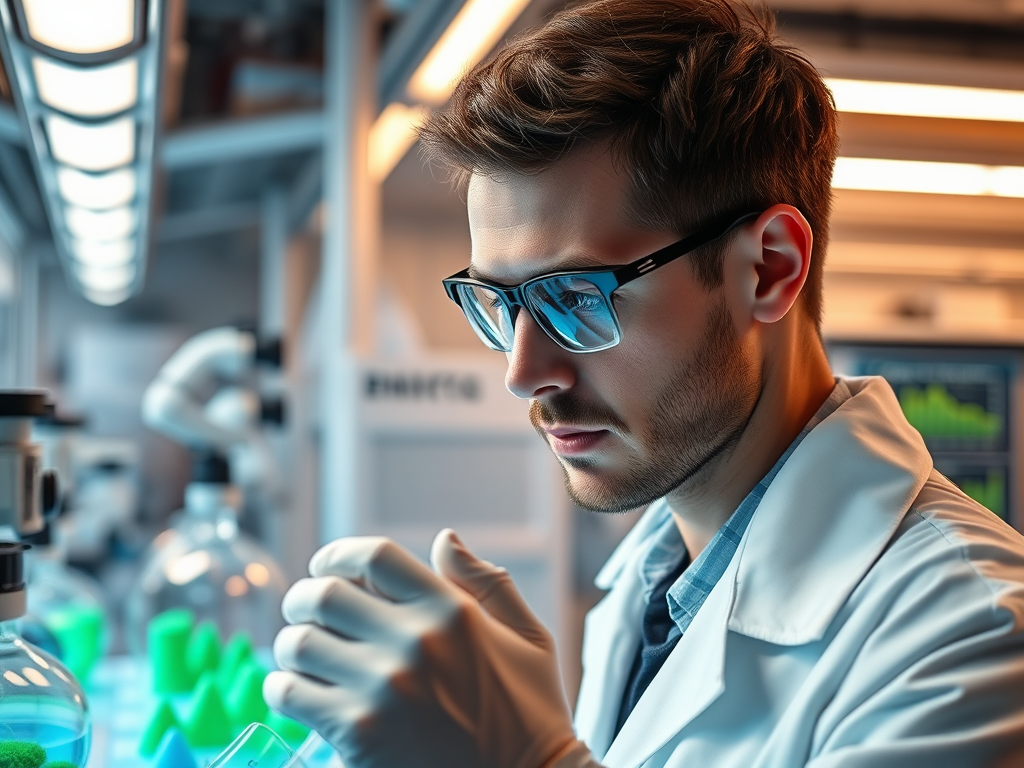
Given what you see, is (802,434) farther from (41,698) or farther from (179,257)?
(179,257)

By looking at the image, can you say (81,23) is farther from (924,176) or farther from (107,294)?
(924,176)

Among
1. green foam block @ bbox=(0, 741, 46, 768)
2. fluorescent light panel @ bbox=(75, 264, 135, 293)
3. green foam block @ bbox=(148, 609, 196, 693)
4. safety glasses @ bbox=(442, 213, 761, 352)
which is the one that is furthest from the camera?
fluorescent light panel @ bbox=(75, 264, 135, 293)

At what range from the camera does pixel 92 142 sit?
152 cm

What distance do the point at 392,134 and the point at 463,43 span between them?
117 centimetres

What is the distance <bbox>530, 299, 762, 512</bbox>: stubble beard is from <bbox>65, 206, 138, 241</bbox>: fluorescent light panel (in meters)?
1.28

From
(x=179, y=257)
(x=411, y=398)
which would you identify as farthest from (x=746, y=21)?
(x=179, y=257)

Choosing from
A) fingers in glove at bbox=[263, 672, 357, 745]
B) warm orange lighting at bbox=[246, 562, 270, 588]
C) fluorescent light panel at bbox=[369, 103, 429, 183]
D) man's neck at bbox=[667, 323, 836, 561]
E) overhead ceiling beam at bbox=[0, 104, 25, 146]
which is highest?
fluorescent light panel at bbox=[369, 103, 429, 183]

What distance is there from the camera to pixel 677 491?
1.16 metres

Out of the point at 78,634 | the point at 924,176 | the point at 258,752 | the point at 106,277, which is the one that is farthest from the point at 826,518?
the point at 924,176

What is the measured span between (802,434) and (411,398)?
65.4 inches

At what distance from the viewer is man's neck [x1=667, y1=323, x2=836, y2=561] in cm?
114

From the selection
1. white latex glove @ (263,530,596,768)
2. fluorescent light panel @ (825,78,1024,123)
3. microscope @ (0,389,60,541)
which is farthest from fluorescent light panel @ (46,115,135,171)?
fluorescent light panel @ (825,78,1024,123)

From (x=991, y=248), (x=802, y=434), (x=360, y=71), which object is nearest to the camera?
(x=802, y=434)

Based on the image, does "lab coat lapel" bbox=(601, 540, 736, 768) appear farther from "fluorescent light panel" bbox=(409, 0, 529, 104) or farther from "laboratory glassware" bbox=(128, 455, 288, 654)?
"laboratory glassware" bbox=(128, 455, 288, 654)
